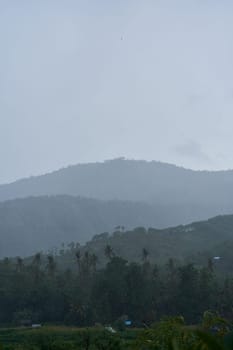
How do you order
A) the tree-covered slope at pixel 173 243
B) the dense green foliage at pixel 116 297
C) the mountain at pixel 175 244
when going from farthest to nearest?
the tree-covered slope at pixel 173 243, the mountain at pixel 175 244, the dense green foliage at pixel 116 297

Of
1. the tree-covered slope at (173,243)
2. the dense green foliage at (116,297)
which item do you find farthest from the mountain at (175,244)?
the dense green foliage at (116,297)

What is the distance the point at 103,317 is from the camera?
2047 inches

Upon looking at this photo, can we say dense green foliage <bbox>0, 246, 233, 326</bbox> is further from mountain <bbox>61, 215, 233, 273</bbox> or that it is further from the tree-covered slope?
the tree-covered slope

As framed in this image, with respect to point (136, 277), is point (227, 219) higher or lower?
higher

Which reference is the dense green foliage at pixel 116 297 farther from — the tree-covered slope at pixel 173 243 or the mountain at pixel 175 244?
the tree-covered slope at pixel 173 243

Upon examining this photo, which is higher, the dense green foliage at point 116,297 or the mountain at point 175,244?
the mountain at point 175,244

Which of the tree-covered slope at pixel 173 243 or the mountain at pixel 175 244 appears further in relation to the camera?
the tree-covered slope at pixel 173 243

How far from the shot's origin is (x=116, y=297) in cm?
5316

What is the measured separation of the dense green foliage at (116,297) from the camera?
173ft

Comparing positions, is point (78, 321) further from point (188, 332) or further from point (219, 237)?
point (219, 237)

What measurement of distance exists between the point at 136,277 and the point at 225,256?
41.0 metres

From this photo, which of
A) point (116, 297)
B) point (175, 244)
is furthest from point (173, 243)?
point (116, 297)

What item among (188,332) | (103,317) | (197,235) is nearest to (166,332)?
(188,332)

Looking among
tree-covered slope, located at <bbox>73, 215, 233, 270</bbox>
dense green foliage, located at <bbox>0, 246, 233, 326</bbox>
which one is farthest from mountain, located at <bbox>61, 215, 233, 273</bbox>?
dense green foliage, located at <bbox>0, 246, 233, 326</bbox>
